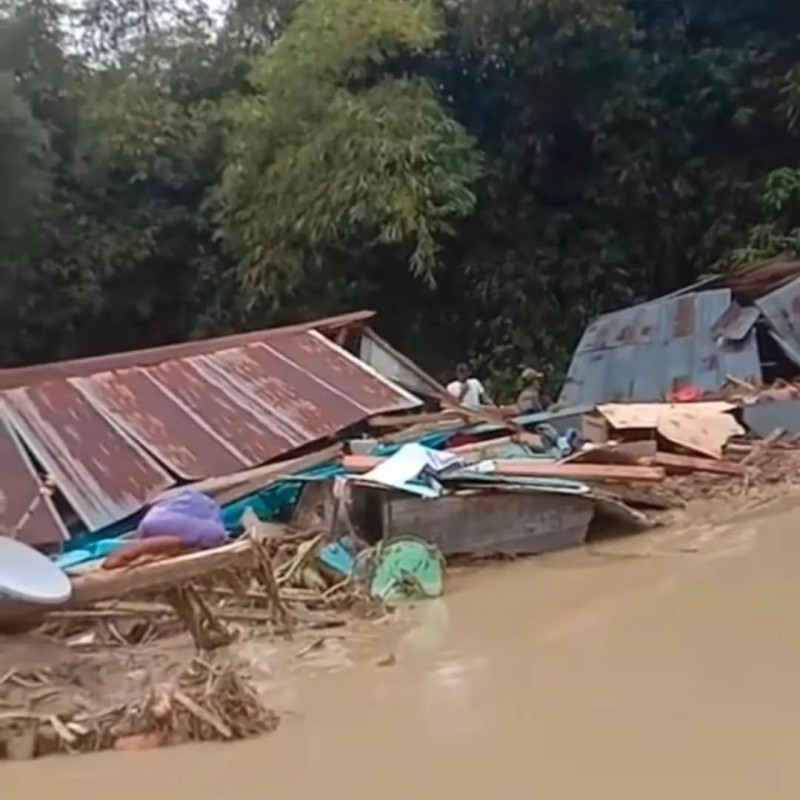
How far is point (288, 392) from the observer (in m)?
10.7

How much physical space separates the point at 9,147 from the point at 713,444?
11967mm

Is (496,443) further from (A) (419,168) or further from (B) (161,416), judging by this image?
(A) (419,168)

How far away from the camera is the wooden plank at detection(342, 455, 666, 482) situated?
8.99 metres

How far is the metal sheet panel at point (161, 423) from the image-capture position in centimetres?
912

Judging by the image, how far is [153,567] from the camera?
5.78 m

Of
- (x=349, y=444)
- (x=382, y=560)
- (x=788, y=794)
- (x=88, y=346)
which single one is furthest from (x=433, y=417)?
(x=88, y=346)

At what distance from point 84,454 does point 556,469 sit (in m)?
3.33

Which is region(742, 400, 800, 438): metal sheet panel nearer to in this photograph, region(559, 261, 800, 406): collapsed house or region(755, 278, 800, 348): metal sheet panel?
region(559, 261, 800, 406): collapsed house

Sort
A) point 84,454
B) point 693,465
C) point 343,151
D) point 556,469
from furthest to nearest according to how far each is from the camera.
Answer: point 343,151 → point 693,465 → point 556,469 → point 84,454

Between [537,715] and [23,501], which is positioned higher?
[23,501]

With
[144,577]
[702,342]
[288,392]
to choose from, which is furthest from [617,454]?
[702,342]

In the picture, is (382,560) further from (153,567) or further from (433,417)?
(433,417)

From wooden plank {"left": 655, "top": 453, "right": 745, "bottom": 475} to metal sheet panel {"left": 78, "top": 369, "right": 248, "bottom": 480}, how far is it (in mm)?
3777

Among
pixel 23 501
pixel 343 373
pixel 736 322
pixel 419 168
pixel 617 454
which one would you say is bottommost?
pixel 617 454
